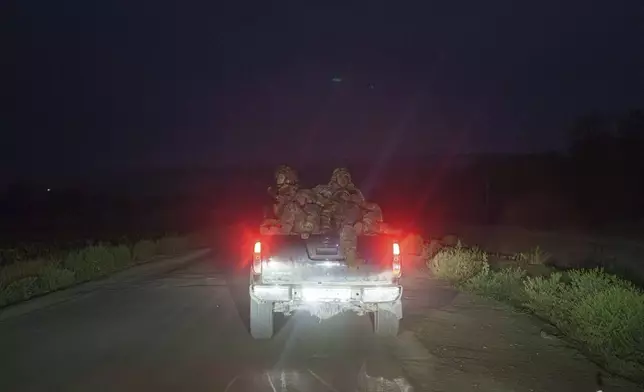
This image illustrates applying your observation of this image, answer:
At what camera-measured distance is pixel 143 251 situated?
32.8 metres

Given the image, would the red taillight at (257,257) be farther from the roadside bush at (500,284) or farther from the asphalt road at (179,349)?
the roadside bush at (500,284)

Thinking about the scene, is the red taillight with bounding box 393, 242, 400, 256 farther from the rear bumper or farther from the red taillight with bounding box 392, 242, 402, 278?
the rear bumper

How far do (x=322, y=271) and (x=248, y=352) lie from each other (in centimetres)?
147

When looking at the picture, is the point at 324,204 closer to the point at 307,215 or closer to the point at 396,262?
the point at 307,215

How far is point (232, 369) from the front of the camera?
1007cm

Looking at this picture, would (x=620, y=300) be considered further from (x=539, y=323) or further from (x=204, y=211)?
(x=204, y=211)

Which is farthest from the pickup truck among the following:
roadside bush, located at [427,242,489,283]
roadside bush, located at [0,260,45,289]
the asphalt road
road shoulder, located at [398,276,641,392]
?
roadside bush, located at [427,242,489,283]

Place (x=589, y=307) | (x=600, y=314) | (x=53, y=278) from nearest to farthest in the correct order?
(x=600, y=314)
(x=589, y=307)
(x=53, y=278)

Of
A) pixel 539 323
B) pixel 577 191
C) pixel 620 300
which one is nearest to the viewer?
A: pixel 620 300

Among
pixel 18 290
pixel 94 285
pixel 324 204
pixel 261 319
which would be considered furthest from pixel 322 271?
pixel 94 285

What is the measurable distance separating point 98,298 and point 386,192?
102 m

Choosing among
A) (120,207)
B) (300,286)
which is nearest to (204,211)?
(120,207)

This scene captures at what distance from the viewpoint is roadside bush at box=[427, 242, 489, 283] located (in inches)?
853

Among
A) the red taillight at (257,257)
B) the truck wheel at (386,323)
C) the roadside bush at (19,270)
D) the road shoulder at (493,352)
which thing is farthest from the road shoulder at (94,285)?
the road shoulder at (493,352)
